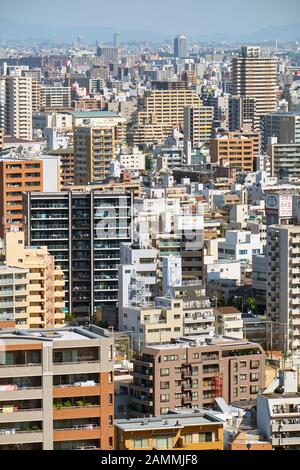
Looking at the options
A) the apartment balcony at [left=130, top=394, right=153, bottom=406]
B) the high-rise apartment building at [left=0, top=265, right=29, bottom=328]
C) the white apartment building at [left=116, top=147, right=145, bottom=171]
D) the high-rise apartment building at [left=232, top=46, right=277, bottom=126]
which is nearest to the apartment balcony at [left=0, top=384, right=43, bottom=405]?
the apartment balcony at [left=130, top=394, right=153, bottom=406]

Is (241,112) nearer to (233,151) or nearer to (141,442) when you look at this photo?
(233,151)

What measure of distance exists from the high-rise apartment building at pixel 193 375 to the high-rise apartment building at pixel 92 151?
1170 cm

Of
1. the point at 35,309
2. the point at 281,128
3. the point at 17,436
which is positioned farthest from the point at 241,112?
the point at 17,436

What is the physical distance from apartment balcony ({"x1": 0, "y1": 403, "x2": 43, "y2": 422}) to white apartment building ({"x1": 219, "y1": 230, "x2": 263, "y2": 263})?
8231 millimetres

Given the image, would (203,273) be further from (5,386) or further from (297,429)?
(5,386)

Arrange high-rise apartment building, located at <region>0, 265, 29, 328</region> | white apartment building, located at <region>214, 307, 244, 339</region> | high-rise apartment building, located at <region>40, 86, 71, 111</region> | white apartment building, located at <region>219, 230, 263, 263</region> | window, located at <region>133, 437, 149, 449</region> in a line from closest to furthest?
window, located at <region>133, 437, 149, 449</region>, high-rise apartment building, located at <region>0, 265, 29, 328</region>, white apartment building, located at <region>214, 307, 244, 339</region>, white apartment building, located at <region>219, 230, 263, 263</region>, high-rise apartment building, located at <region>40, 86, 71, 111</region>

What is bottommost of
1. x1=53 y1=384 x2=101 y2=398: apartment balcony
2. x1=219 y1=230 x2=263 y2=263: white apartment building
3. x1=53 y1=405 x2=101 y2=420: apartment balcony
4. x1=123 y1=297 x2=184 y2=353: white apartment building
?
x1=123 y1=297 x2=184 y2=353: white apartment building

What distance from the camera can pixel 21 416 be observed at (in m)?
5.24

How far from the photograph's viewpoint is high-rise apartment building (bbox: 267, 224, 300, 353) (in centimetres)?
1113

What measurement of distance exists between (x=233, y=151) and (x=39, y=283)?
1360 centimetres

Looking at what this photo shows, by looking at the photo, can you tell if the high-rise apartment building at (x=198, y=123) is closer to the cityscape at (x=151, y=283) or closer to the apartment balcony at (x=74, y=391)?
the cityscape at (x=151, y=283)

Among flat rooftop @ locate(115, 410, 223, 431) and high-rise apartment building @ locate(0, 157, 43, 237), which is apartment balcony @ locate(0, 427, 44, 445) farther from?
high-rise apartment building @ locate(0, 157, 43, 237)

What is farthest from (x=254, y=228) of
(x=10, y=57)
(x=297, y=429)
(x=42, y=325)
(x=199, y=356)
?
(x=10, y=57)

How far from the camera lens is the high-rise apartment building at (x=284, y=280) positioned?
36.5ft
